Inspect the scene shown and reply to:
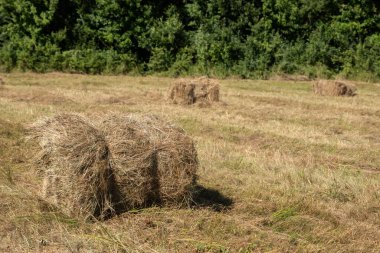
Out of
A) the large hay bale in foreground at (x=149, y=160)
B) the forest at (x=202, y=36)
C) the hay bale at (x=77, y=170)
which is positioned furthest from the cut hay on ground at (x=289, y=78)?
the hay bale at (x=77, y=170)

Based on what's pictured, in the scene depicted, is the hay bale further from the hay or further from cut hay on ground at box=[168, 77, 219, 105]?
the hay

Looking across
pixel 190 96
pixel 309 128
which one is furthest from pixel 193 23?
pixel 309 128

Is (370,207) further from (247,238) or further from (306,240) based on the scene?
(247,238)

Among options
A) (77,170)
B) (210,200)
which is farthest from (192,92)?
(77,170)

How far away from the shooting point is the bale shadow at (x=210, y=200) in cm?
741

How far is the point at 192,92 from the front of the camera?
1697 centimetres

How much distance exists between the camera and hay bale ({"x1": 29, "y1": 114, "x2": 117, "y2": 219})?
256 inches

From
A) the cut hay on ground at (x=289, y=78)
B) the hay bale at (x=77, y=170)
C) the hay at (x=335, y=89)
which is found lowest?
the cut hay on ground at (x=289, y=78)

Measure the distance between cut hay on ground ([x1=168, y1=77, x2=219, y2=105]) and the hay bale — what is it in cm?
1004

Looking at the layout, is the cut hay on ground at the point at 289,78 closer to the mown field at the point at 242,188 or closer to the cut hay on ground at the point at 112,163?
the mown field at the point at 242,188

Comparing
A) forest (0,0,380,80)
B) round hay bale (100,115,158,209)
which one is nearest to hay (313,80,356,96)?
forest (0,0,380,80)

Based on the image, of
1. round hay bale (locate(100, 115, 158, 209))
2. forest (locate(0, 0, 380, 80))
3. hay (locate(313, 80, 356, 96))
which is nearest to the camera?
round hay bale (locate(100, 115, 158, 209))

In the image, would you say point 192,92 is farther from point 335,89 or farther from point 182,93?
point 335,89

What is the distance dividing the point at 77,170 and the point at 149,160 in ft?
2.80
